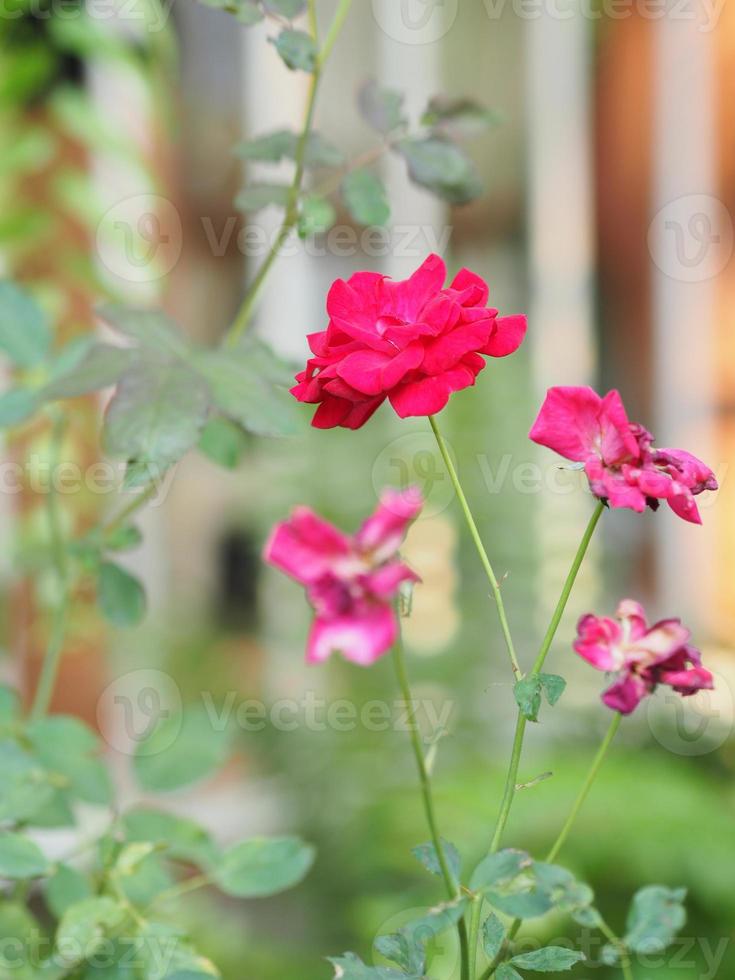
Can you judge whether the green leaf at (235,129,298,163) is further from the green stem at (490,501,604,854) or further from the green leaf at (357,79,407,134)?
the green stem at (490,501,604,854)

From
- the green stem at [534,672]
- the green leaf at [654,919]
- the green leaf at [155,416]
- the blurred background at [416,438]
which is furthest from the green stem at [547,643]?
the blurred background at [416,438]

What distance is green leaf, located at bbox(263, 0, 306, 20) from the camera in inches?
23.5

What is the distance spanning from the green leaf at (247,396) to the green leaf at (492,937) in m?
0.27

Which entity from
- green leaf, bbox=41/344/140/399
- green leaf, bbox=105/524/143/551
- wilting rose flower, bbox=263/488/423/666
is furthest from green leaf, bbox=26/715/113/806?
wilting rose flower, bbox=263/488/423/666

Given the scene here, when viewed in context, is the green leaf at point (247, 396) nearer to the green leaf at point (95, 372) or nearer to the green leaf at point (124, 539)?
the green leaf at point (95, 372)

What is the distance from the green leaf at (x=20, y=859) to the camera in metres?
0.53

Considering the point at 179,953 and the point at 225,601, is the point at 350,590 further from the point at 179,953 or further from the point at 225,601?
the point at 225,601

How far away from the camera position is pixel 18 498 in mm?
2213

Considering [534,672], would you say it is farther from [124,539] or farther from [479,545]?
[124,539]

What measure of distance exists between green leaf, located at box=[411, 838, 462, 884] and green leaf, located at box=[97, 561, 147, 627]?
28cm

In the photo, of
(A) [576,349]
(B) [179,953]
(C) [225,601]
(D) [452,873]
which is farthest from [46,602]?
(A) [576,349]

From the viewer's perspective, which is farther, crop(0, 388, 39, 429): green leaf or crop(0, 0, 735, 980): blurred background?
crop(0, 0, 735, 980): blurred background

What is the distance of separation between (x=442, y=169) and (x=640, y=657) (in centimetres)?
39

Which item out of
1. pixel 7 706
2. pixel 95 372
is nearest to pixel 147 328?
pixel 95 372
